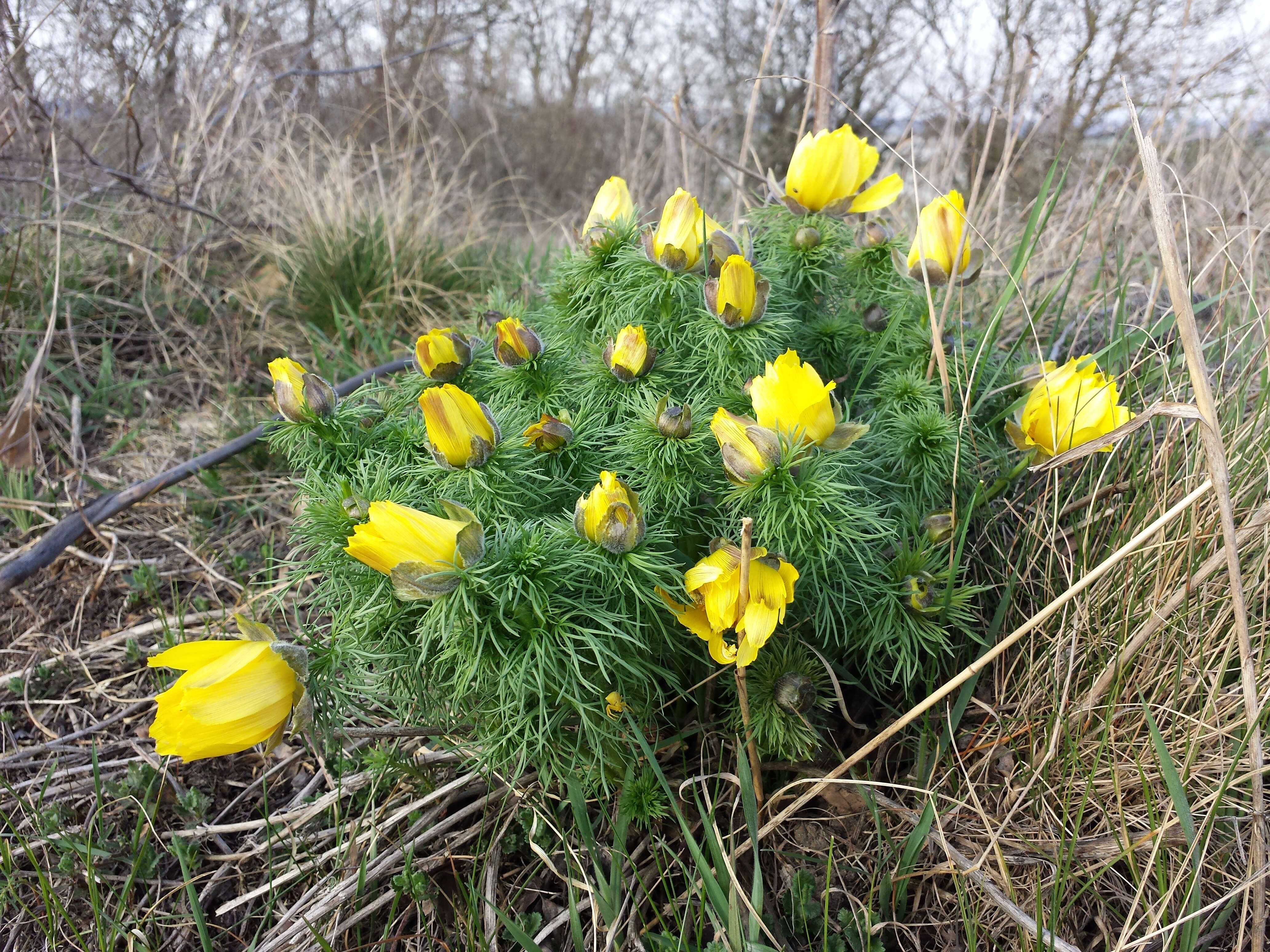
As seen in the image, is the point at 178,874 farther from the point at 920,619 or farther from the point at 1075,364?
the point at 1075,364

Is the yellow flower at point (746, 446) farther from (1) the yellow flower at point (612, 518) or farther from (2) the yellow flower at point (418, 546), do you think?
(2) the yellow flower at point (418, 546)

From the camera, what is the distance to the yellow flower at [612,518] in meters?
0.91

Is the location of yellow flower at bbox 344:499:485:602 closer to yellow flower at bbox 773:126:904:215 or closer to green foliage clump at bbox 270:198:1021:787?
green foliage clump at bbox 270:198:1021:787

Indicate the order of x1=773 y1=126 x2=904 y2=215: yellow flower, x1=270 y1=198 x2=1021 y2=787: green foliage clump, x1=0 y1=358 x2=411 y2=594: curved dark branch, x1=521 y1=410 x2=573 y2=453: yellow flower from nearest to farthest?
x1=270 y1=198 x2=1021 y2=787: green foliage clump, x1=521 y1=410 x2=573 y2=453: yellow flower, x1=773 y1=126 x2=904 y2=215: yellow flower, x1=0 y1=358 x2=411 y2=594: curved dark branch

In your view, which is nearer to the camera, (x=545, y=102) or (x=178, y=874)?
(x=178, y=874)

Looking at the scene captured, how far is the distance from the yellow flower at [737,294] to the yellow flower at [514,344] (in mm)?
280

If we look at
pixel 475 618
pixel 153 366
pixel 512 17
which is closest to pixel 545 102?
pixel 512 17

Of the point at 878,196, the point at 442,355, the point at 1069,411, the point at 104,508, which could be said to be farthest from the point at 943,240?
the point at 104,508

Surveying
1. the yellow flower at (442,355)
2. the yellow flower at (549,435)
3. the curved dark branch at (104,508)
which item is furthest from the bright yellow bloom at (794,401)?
the curved dark branch at (104,508)

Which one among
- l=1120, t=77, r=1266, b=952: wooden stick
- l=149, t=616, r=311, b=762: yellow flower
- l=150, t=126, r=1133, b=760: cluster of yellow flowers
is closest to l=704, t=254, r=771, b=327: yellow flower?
l=150, t=126, r=1133, b=760: cluster of yellow flowers

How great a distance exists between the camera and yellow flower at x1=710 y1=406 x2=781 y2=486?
942mm

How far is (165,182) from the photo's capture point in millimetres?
3225

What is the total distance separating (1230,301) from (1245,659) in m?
1.09

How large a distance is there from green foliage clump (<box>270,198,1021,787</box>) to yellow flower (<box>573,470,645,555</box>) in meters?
0.02
